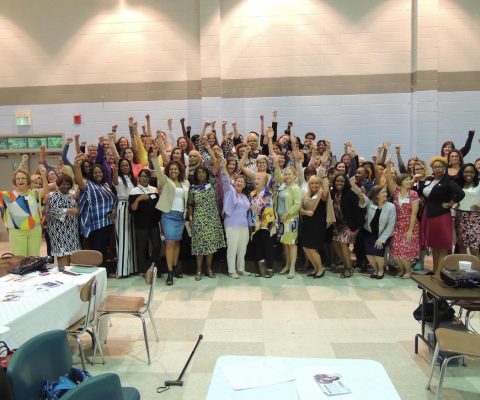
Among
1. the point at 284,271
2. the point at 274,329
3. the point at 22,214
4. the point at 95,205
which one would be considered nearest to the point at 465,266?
the point at 274,329

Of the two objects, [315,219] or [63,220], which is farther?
[315,219]

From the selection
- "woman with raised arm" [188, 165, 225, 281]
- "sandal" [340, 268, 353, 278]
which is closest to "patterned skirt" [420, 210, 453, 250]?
"sandal" [340, 268, 353, 278]

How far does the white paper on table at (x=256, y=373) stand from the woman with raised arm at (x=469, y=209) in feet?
15.0

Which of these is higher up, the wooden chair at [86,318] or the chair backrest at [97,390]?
the chair backrest at [97,390]

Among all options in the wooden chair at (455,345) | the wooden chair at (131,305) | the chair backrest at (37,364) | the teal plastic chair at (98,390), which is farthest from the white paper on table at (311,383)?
the wooden chair at (131,305)

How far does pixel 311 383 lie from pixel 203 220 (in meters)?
3.87

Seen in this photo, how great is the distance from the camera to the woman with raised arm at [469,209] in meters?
5.55

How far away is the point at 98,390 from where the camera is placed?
1.67 metres

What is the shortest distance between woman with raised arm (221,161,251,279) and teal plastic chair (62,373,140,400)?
3977 mm

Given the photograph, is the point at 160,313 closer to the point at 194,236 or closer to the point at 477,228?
the point at 194,236

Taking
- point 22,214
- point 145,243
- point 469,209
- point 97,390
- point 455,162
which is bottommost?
point 145,243

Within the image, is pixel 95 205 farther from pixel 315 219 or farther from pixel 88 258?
pixel 315 219

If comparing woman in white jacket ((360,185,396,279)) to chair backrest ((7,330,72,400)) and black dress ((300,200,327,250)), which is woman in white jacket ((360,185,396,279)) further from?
chair backrest ((7,330,72,400))

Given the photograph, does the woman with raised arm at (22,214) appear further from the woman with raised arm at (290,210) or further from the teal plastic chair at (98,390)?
the teal plastic chair at (98,390)
